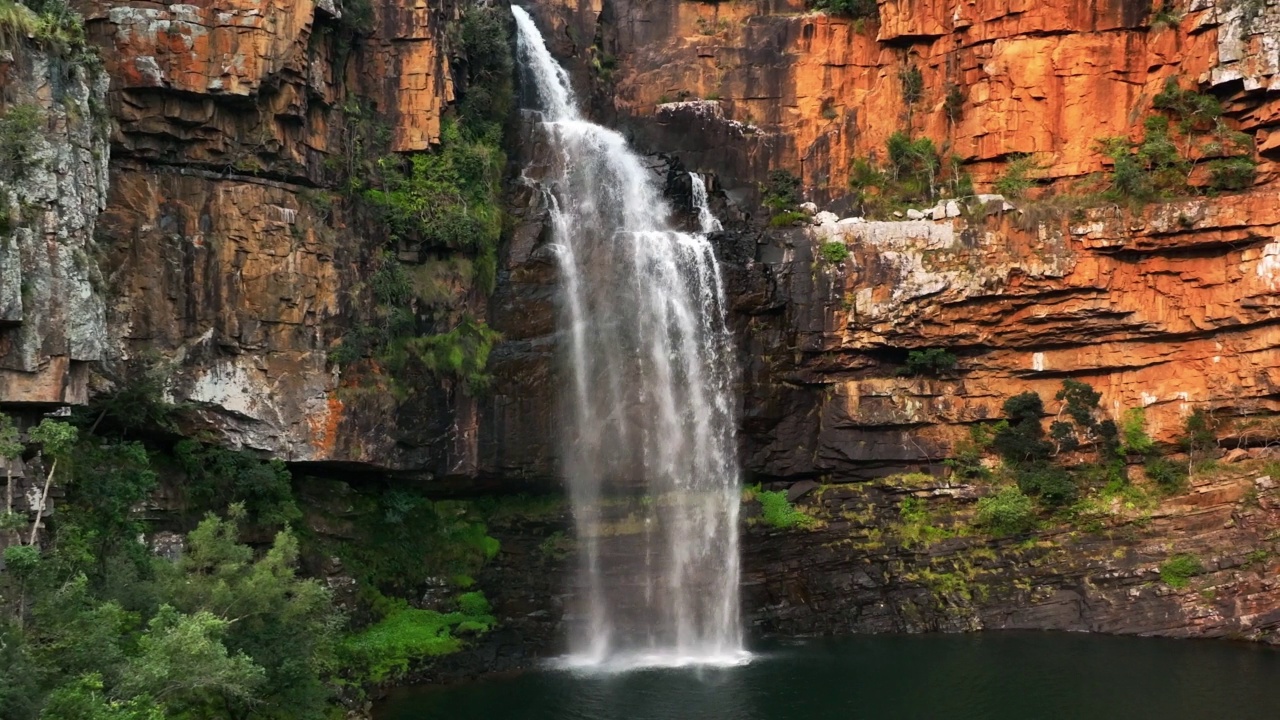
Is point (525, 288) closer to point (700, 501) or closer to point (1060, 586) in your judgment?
point (700, 501)

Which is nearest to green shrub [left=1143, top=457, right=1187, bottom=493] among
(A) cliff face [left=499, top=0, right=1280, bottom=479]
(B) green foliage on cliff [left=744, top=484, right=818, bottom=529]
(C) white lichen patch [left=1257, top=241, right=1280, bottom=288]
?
(A) cliff face [left=499, top=0, right=1280, bottom=479]

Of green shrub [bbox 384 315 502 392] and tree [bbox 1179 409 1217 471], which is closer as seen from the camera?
green shrub [bbox 384 315 502 392]

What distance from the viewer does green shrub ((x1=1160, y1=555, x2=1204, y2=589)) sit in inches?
1070

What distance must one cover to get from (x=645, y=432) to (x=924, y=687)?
32.1 feet

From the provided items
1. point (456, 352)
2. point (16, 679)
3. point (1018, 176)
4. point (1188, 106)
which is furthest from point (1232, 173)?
point (16, 679)

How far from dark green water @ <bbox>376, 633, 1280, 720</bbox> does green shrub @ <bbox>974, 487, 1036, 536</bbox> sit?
307 cm

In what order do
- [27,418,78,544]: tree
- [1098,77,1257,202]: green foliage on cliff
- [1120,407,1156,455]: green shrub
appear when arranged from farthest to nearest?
[1120,407,1156,455]: green shrub < [1098,77,1257,202]: green foliage on cliff < [27,418,78,544]: tree

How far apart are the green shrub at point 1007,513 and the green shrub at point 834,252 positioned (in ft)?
25.2

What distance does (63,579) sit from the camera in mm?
16281

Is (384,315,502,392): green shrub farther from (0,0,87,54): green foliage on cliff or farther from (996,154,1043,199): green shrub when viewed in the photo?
(996,154,1043,199): green shrub

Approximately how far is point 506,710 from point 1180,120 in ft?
78.3

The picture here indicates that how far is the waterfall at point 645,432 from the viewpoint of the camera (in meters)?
28.3

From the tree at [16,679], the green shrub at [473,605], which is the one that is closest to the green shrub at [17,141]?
the tree at [16,679]

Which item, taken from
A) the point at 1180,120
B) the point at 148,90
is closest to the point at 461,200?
the point at 148,90
